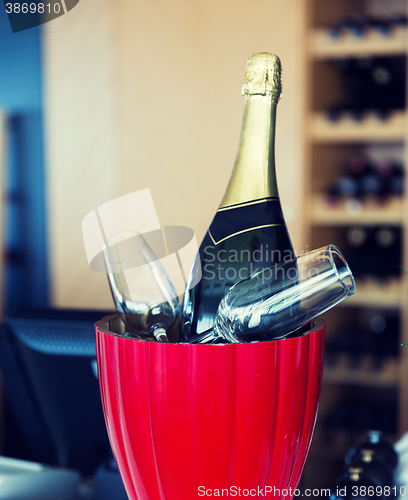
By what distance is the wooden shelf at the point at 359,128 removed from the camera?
1796 millimetres

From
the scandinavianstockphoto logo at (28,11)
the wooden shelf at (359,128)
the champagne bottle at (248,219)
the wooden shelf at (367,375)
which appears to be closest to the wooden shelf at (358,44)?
the wooden shelf at (359,128)

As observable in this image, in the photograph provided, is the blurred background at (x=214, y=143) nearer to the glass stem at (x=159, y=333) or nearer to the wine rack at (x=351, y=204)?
the wine rack at (x=351, y=204)

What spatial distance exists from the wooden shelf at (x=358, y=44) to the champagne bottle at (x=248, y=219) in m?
1.58

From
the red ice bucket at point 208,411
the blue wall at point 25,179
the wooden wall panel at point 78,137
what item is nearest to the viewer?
the red ice bucket at point 208,411

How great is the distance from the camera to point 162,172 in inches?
81.5

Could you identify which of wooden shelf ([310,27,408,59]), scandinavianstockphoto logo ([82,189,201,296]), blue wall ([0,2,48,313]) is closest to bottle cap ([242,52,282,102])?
scandinavianstockphoto logo ([82,189,201,296])

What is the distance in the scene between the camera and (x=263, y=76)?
0.34 m

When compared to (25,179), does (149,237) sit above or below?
below

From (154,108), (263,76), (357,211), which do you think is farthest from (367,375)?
(263,76)

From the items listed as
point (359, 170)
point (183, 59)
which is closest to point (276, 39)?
point (183, 59)

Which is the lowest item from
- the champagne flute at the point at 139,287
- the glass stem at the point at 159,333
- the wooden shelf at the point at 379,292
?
the wooden shelf at the point at 379,292

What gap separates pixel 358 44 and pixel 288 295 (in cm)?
172

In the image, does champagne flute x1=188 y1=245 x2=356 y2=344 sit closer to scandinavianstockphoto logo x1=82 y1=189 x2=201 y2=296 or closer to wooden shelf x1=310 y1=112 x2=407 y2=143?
scandinavianstockphoto logo x1=82 y1=189 x2=201 y2=296

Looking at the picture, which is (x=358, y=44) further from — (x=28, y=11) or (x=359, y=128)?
(x=28, y=11)
